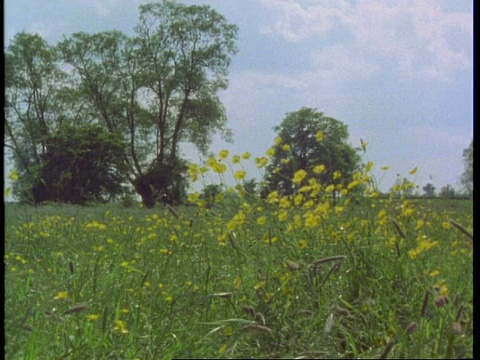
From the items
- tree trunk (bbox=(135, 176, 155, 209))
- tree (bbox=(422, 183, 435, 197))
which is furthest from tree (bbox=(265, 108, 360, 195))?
tree trunk (bbox=(135, 176, 155, 209))

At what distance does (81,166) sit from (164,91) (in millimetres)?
410

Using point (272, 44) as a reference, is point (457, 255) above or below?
below

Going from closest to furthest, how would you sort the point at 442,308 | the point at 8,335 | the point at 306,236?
1. the point at 442,308
2. the point at 306,236
3. the point at 8,335

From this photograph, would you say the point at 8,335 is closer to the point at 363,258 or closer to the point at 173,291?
the point at 173,291

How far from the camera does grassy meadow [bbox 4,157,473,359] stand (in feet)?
7.12

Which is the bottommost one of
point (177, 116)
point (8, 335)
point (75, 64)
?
point (8, 335)

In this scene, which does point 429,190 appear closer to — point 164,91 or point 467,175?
point 467,175

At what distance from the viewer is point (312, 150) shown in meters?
2.45

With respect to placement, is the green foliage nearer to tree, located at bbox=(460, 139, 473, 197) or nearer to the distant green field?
the distant green field

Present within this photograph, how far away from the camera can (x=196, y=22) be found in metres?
2.63

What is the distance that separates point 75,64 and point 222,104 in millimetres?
603

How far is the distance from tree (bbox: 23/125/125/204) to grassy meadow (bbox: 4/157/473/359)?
7 cm

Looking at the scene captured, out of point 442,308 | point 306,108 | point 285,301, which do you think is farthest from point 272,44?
point 442,308

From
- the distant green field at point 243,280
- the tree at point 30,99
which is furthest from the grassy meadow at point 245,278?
the tree at point 30,99
